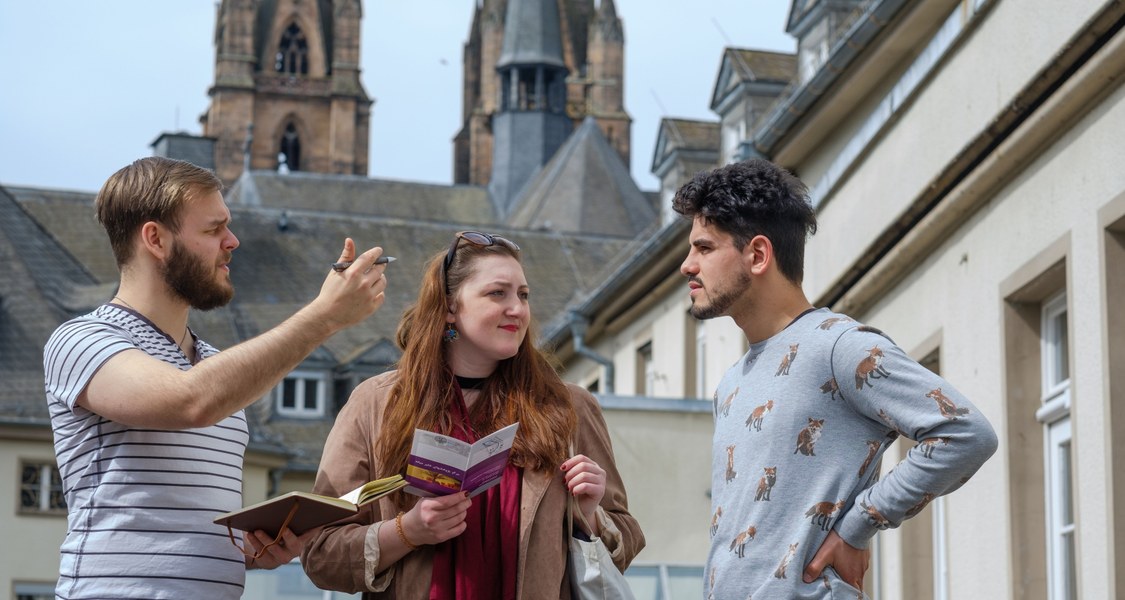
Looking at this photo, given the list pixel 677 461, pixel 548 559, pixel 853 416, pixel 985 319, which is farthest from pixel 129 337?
pixel 677 461

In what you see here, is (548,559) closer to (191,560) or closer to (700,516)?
(191,560)

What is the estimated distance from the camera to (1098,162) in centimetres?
930

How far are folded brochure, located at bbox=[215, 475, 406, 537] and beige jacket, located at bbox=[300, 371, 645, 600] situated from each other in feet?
0.63

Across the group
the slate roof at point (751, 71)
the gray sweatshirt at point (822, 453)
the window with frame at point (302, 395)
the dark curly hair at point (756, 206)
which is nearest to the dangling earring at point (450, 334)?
the dark curly hair at point (756, 206)

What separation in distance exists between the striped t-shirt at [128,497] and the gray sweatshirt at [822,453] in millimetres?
1130

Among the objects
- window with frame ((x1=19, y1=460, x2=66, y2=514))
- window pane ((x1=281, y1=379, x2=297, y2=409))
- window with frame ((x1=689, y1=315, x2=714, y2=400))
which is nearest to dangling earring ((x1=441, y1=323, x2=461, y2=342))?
window with frame ((x1=689, y1=315, x2=714, y2=400))

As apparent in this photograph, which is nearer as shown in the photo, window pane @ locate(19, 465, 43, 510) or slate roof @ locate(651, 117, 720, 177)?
slate roof @ locate(651, 117, 720, 177)

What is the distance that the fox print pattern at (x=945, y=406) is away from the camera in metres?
4.52

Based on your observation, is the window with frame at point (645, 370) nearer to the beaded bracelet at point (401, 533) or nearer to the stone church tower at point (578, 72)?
the beaded bracelet at point (401, 533)

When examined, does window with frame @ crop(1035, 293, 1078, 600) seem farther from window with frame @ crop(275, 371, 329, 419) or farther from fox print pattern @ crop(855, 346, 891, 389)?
window with frame @ crop(275, 371, 329, 419)

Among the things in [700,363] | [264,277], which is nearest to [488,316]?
[700,363]

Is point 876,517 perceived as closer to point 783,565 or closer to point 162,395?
point 783,565

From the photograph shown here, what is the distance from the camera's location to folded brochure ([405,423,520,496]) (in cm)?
459

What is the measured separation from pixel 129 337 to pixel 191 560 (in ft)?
1.68
